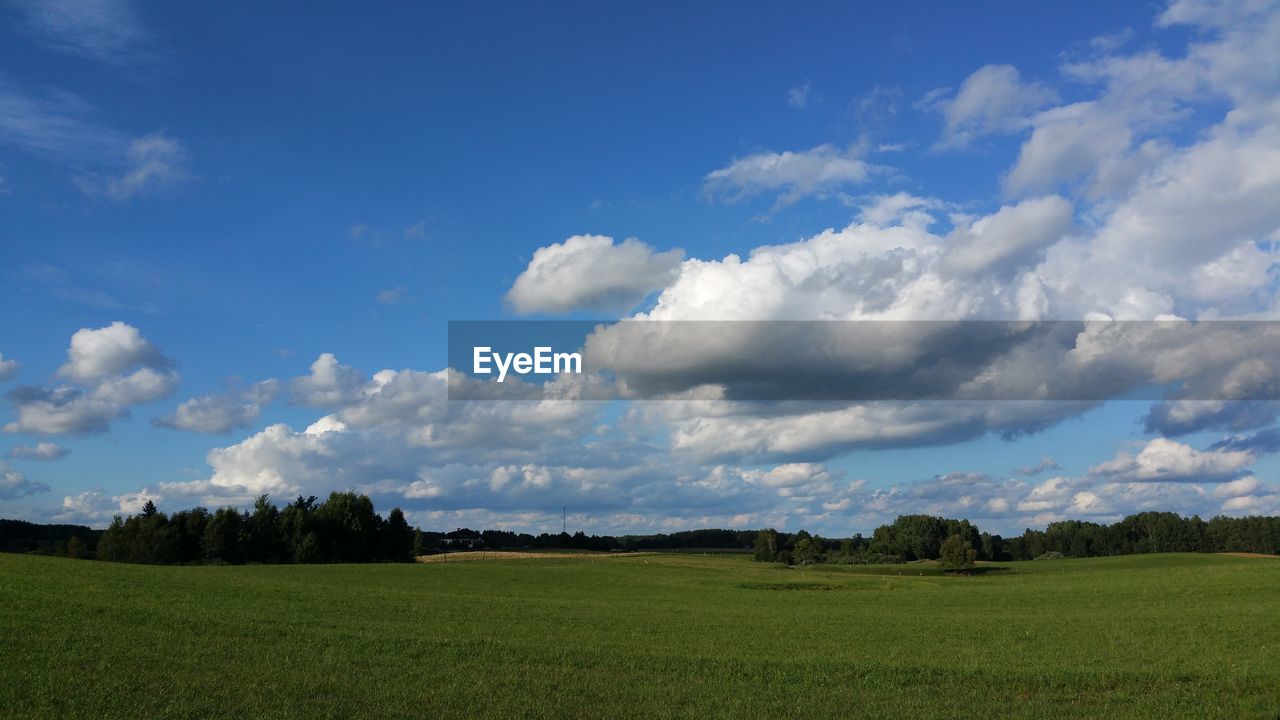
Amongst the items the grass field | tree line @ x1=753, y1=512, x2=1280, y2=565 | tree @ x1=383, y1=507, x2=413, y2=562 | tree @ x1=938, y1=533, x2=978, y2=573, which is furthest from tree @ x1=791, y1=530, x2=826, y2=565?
the grass field

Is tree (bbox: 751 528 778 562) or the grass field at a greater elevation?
the grass field

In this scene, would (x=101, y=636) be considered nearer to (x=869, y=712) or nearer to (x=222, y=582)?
(x=869, y=712)

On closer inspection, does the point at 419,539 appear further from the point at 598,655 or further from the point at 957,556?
the point at 598,655

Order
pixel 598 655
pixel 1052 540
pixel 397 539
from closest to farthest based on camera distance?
1. pixel 598 655
2. pixel 397 539
3. pixel 1052 540

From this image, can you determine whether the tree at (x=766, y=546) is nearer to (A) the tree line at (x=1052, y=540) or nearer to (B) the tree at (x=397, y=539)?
(A) the tree line at (x=1052, y=540)

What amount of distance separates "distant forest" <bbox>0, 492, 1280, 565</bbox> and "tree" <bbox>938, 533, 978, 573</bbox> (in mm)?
425

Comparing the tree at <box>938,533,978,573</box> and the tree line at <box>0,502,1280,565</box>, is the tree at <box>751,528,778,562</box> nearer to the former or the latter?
the tree line at <box>0,502,1280,565</box>

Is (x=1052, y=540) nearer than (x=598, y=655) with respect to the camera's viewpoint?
No

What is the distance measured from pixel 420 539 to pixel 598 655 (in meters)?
112

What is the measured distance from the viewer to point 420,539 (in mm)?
130125

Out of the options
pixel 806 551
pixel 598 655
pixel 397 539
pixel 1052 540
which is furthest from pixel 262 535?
pixel 1052 540

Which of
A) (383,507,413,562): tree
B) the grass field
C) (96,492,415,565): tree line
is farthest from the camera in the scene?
(383,507,413,562): tree

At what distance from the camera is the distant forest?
340ft

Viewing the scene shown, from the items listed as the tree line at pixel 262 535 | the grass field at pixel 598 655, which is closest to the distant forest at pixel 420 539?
the tree line at pixel 262 535
